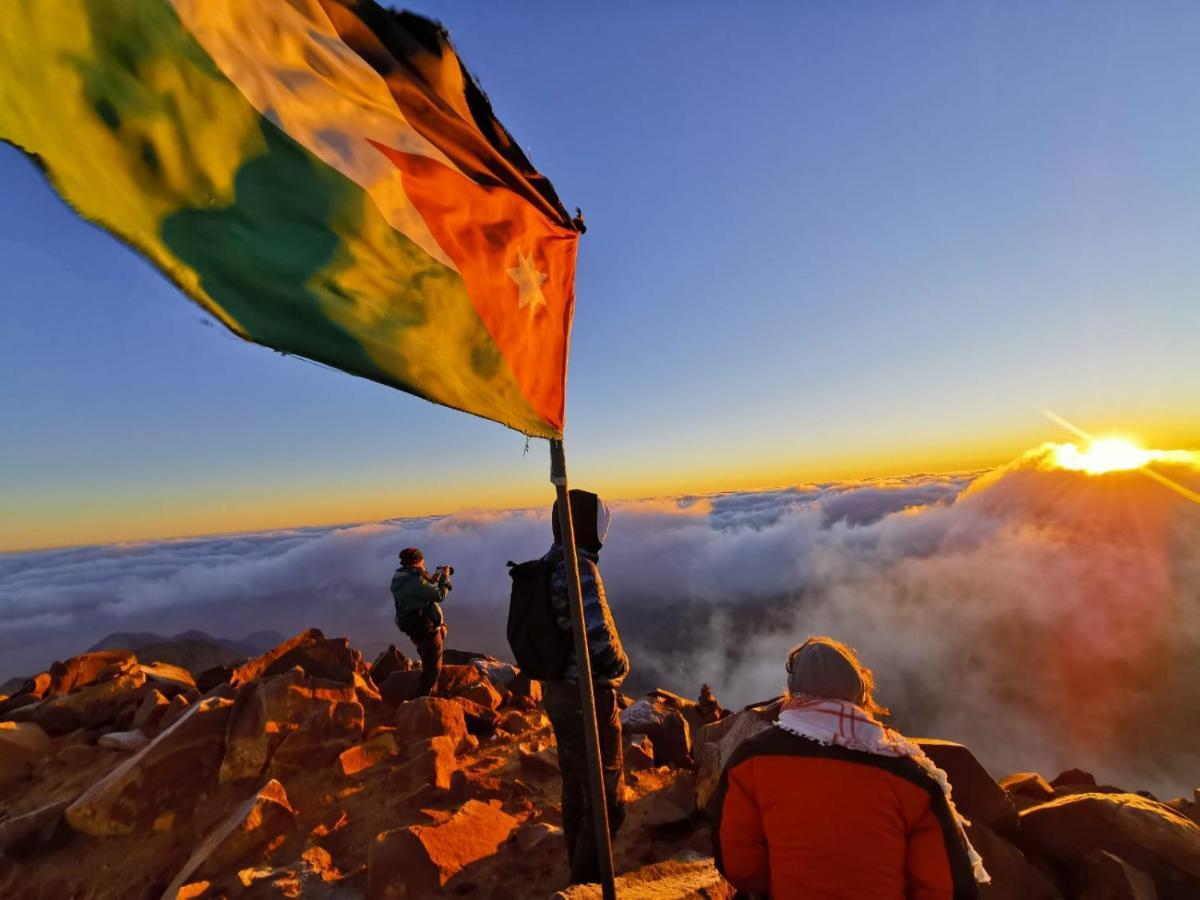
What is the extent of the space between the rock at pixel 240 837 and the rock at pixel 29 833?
6.40 ft

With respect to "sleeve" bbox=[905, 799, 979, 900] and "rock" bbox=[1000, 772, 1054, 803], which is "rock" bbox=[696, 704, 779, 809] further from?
"sleeve" bbox=[905, 799, 979, 900]

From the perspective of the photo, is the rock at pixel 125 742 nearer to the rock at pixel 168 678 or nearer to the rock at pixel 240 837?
the rock at pixel 168 678

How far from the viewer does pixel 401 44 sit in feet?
9.70

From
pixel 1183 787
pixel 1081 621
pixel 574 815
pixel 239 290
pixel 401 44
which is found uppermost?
pixel 401 44

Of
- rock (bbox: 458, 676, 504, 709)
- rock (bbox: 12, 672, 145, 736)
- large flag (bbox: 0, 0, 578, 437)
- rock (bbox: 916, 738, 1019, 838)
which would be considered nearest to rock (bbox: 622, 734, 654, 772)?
rock (bbox: 458, 676, 504, 709)

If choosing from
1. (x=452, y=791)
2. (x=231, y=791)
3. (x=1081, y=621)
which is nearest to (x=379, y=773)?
(x=452, y=791)

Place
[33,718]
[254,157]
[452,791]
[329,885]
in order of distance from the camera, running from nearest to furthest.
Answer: [254,157], [329,885], [452,791], [33,718]

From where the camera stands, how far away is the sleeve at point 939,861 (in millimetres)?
2223

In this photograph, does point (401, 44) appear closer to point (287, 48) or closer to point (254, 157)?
point (287, 48)

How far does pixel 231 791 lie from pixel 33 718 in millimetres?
5363

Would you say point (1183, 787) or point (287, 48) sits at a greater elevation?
point (287, 48)

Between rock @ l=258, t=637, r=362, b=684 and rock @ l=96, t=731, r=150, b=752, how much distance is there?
1.81 meters

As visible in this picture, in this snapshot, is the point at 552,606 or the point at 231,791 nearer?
the point at 552,606

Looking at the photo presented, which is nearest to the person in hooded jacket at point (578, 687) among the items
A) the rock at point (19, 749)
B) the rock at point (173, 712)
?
the rock at point (173, 712)
